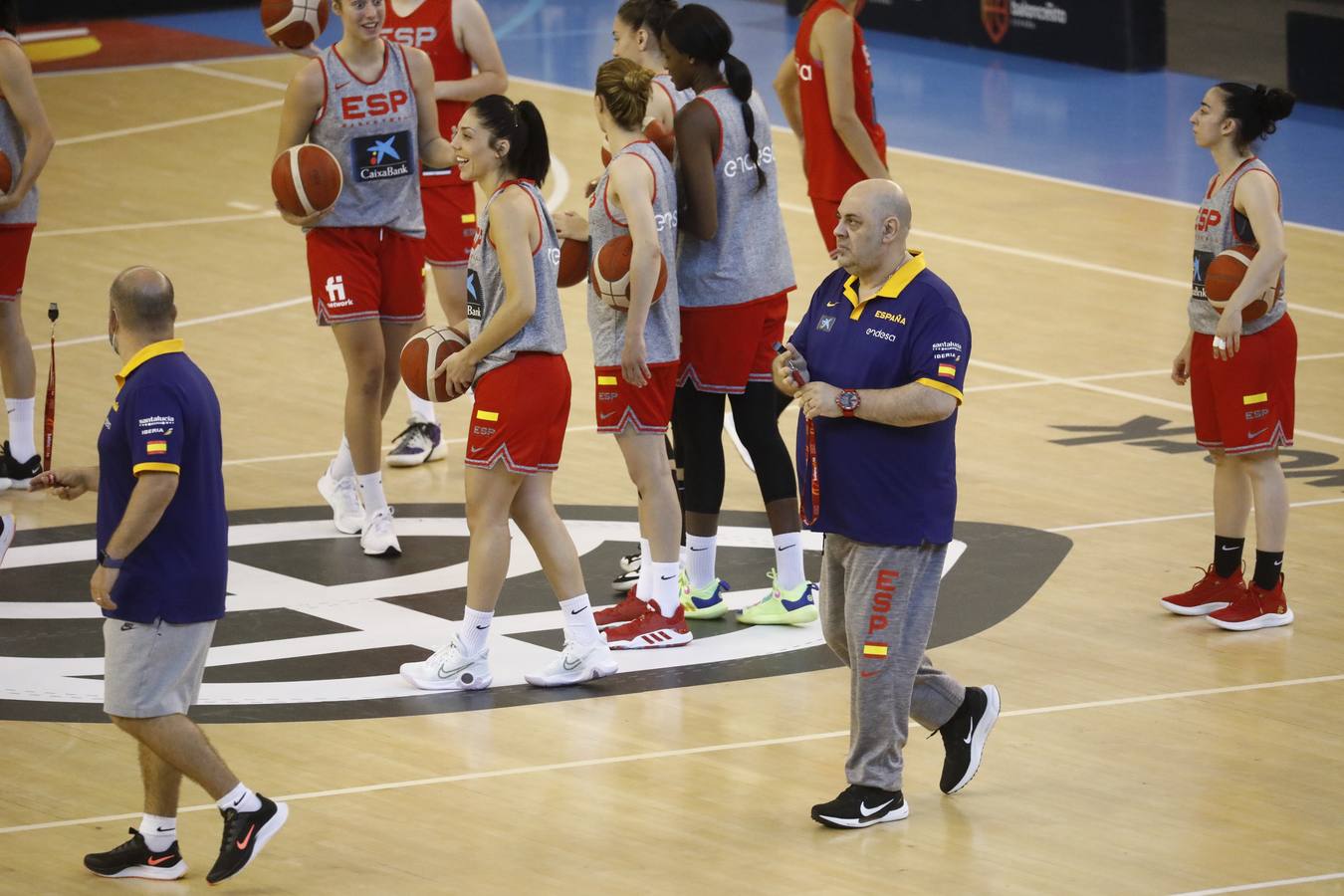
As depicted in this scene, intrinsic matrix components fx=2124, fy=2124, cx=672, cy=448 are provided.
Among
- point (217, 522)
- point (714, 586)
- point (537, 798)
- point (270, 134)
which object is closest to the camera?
point (217, 522)

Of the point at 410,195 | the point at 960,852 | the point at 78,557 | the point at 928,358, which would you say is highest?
the point at 410,195

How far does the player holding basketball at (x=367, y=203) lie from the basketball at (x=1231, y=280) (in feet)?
11.2

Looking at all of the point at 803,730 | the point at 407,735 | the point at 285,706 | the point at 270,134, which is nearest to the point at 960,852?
the point at 803,730

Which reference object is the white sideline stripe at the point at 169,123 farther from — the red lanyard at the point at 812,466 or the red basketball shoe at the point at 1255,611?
the red lanyard at the point at 812,466

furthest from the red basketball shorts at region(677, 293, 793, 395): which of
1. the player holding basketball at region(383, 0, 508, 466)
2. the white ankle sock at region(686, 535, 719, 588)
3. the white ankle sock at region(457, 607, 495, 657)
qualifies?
the player holding basketball at region(383, 0, 508, 466)

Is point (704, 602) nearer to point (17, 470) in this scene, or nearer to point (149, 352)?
point (149, 352)

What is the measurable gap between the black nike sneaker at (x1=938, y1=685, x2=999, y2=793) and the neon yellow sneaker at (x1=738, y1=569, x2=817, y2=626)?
1688mm

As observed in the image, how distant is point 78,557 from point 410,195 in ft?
7.05

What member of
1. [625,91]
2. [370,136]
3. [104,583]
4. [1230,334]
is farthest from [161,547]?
[1230,334]

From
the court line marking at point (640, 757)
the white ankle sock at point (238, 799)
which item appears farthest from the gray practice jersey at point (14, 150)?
the white ankle sock at point (238, 799)

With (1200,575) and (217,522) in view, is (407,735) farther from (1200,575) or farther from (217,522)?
(1200,575)

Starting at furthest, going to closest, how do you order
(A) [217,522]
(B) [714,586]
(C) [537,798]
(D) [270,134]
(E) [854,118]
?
(D) [270,134] < (E) [854,118] < (B) [714,586] < (C) [537,798] < (A) [217,522]

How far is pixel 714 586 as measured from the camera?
28.1 ft

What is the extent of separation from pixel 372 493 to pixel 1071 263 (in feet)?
22.1
